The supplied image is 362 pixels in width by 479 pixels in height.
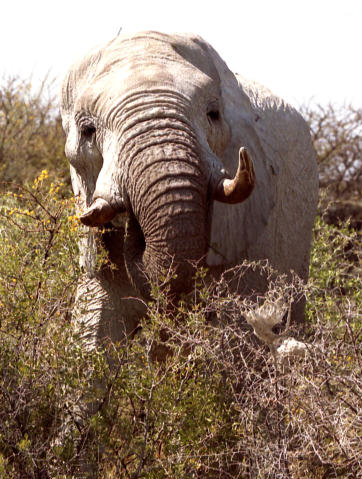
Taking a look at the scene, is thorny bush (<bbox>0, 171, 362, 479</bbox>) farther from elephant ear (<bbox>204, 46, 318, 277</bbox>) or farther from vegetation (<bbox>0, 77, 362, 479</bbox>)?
elephant ear (<bbox>204, 46, 318, 277</bbox>)

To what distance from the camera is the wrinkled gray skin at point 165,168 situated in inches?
146

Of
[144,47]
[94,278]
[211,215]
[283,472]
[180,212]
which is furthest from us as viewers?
[94,278]

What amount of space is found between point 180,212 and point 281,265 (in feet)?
4.61

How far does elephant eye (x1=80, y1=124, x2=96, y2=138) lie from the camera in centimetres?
423

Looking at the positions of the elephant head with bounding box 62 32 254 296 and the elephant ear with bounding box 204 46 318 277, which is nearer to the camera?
the elephant head with bounding box 62 32 254 296

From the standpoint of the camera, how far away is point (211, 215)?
3932 millimetres

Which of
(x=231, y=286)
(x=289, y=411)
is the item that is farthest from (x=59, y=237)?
(x=289, y=411)

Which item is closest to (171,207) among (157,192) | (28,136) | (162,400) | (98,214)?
(157,192)

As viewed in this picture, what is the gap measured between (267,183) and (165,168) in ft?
3.93

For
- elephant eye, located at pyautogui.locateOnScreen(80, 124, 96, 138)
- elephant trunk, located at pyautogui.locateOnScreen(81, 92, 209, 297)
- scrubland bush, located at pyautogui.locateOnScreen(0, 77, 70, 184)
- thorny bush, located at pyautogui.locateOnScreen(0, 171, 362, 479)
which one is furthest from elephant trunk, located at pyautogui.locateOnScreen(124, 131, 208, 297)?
scrubland bush, located at pyautogui.locateOnScreen(0, 77, 70, 184)

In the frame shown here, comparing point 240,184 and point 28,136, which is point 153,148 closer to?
point 240,184

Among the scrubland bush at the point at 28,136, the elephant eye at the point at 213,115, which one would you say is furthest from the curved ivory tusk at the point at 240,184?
the scrubland bush at the point at 28,136

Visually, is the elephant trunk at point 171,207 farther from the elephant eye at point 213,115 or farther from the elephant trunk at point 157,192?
the elephant eye at point 213,115

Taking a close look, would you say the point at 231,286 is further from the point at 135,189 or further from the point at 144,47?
the point at 144,47
